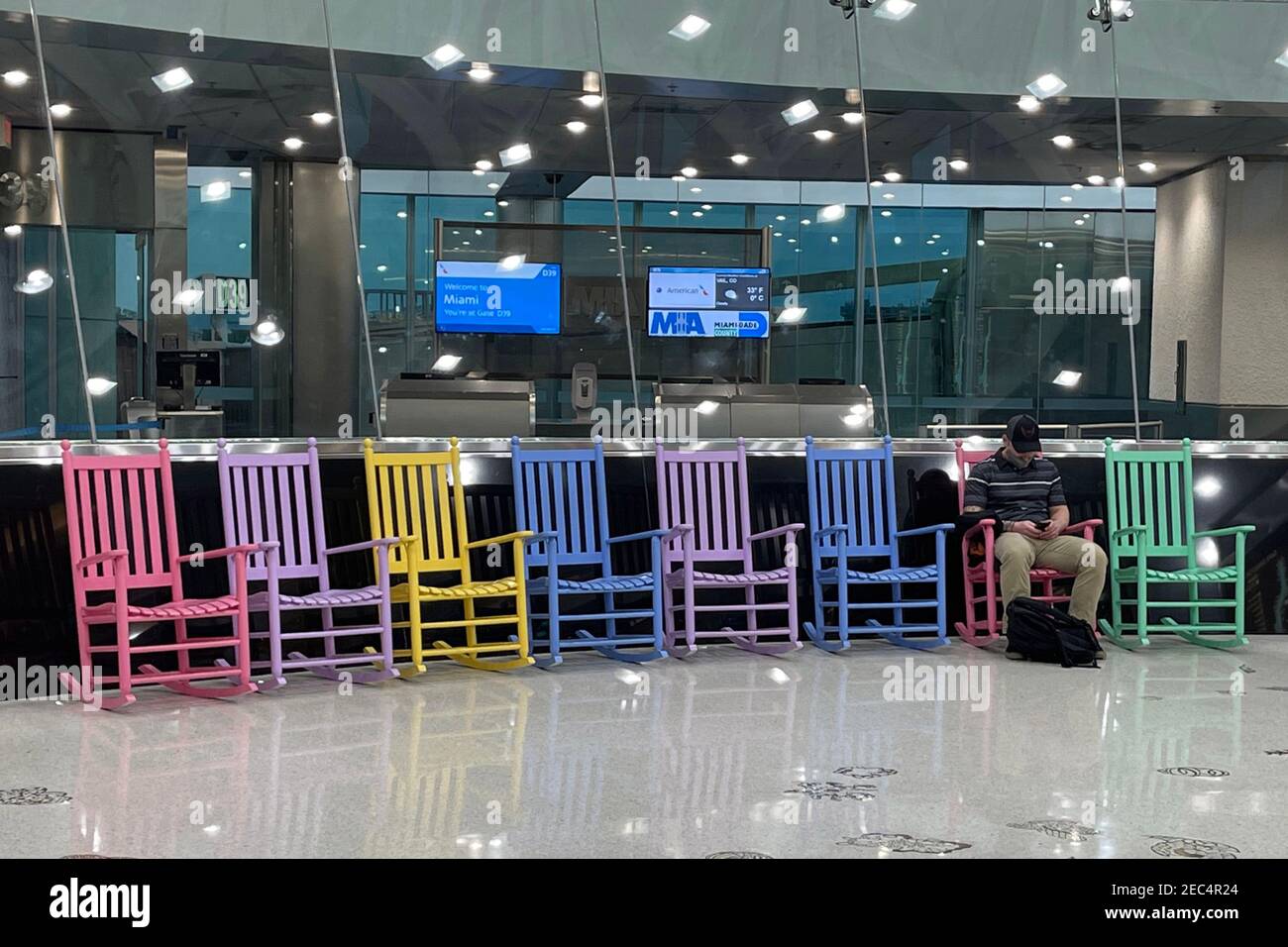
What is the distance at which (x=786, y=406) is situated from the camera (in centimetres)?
731

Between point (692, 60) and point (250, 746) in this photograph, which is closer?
point (250, 746)

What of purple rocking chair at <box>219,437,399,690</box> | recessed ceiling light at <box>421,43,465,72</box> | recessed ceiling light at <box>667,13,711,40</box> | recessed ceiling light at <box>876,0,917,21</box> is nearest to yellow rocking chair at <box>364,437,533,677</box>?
purple rocking chair at <box>219,437,399,690</box>

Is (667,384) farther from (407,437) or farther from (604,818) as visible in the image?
(604,818)

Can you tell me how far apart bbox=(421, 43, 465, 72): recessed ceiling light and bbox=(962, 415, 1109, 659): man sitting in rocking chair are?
3.25 m

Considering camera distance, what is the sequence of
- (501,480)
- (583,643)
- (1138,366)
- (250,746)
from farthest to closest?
(1138,366) → (501,480) → (583,643) → (250,746)

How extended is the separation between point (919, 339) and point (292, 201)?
3272mm

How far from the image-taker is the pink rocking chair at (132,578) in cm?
527

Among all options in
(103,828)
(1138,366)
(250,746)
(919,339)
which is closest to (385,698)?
(250,746)

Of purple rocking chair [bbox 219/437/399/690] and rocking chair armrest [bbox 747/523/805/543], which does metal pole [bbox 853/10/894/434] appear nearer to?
rocking chair armrest [bbox 747/523/805/543]

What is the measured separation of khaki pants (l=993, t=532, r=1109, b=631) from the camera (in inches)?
265

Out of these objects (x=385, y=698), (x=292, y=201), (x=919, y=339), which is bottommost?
(x=385, y=698)

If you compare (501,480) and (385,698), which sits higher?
(501,480)

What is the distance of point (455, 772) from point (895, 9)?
5.34m

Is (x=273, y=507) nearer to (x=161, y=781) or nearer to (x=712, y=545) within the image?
(x=161, y=781)
